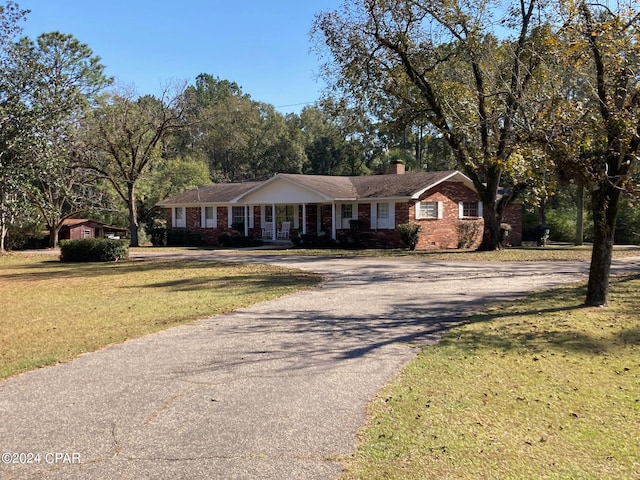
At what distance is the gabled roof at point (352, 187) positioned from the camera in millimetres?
27828

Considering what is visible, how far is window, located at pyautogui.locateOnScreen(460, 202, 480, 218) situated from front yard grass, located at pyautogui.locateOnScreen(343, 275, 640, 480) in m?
21.9

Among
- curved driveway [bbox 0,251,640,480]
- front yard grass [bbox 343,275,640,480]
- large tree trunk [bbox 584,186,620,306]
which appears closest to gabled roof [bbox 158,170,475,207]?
large tree trunk [bbox 584,186,620,306]

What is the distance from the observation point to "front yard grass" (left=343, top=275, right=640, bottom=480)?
387cm

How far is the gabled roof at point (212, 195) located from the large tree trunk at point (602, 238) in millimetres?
25108

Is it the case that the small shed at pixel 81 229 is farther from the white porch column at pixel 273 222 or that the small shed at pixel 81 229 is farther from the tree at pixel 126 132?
the white porch column at pixel 273 222

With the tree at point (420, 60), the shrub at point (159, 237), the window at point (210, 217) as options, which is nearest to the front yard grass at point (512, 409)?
the tree at point (420, 60)

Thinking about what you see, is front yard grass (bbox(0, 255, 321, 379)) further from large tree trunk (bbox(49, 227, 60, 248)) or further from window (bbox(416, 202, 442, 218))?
large tree trunk (bbox(49, 227, 60, 248))

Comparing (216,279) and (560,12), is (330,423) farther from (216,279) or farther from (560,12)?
(216,279)

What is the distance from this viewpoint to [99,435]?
4379mm

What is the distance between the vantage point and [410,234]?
85.6ft

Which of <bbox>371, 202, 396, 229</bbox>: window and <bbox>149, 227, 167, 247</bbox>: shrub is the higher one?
<bbox>371, 202, 396, 229</bbox>: window

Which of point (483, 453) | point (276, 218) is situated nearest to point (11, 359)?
point (483, 453)

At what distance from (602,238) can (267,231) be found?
80.3 ft

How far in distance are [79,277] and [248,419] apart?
14.2 meters
